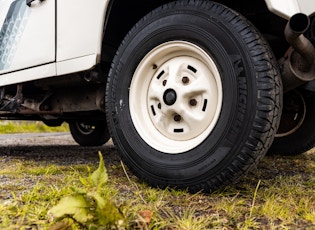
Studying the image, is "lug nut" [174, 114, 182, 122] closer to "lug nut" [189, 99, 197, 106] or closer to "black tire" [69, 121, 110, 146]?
"lug nut" [189, 99, 197, 106]

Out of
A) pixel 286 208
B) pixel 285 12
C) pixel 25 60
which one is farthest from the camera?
pixel 25 60

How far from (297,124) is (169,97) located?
59.9 inches

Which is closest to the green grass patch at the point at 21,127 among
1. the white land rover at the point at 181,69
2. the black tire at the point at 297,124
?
the white land rover at the point at 181,69

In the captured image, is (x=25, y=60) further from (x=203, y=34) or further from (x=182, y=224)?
(x=182, y=224)

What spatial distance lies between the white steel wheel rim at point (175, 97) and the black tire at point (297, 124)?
1.23 meters

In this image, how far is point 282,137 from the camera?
2.87m

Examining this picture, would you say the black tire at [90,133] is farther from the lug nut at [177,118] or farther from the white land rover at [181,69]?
the lug nut at [177,118]

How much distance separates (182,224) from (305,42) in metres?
0.94

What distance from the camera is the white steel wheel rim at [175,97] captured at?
1.63 meters

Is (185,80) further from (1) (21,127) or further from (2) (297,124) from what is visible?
(1) (21,127)

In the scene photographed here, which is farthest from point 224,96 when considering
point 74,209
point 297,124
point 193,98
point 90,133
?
point 90,133

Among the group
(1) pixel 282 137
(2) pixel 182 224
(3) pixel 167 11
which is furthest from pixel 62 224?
(1) pixel 282 137

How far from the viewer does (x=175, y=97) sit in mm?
1686

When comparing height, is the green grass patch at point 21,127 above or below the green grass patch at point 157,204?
below
